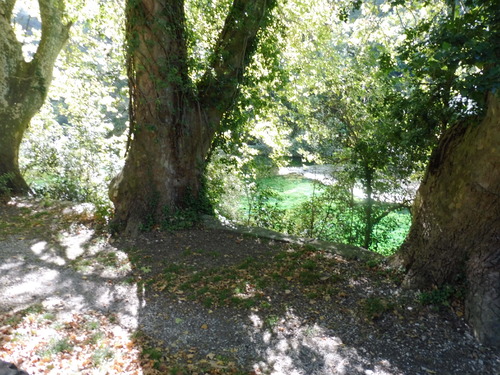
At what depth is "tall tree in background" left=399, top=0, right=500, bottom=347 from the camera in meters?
3.94

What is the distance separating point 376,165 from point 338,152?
1.19 meters

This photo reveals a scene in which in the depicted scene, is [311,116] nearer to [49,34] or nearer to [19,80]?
[49,34]

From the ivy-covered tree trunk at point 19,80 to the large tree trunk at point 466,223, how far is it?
31.8ft

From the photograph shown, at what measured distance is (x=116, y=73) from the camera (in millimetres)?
8992

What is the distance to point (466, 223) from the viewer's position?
4895 mm

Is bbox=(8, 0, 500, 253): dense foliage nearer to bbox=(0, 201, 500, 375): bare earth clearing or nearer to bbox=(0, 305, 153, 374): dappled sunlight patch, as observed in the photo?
bbox=(0, 201, 500, 375): bare earth clearing

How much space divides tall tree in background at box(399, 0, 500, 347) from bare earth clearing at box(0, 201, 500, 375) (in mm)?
332

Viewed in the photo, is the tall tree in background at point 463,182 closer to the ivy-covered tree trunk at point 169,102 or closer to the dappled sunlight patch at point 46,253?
the ivy-covered tree trunk at point 169,102

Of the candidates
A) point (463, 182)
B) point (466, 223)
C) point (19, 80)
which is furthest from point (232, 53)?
point (19, 80)

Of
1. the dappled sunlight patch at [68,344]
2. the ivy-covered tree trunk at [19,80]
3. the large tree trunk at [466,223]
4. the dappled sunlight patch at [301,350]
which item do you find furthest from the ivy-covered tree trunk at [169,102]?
the large tree trunk at [466,223]

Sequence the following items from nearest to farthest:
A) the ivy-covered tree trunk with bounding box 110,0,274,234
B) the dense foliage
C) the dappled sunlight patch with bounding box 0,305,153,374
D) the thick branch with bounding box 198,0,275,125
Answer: the dappled sunlight patch with bounding box 0,305,153,374 → the dense foliage → the ivy-covered tree trunk with bounding box 110,0,274,234 → the thick branch with bounding box 198,0,275,125

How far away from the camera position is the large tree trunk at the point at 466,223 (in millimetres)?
4527

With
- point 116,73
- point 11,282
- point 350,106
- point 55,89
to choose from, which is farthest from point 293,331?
point 55,89

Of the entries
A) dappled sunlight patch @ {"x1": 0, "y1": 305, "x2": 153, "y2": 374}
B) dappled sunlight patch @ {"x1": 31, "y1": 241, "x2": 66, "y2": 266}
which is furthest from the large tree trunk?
dappled sunlight patch @ {"x1": 31, "y1": 241, "x2": 66, "y2": 266}
